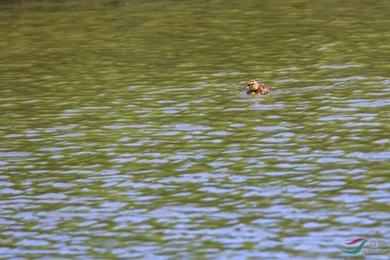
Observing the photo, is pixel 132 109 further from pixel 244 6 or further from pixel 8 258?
pixel 244 6

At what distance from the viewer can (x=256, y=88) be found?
26.2 m

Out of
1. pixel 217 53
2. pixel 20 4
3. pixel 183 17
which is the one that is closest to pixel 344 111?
pixel 217 53

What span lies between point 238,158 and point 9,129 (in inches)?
270

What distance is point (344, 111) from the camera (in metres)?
24.7

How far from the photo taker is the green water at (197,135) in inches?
699

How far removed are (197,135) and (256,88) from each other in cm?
314
